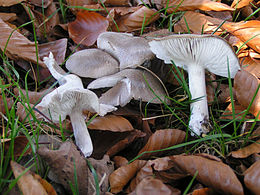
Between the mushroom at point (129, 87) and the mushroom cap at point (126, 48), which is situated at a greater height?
the mushroom cap at point (126, 48)

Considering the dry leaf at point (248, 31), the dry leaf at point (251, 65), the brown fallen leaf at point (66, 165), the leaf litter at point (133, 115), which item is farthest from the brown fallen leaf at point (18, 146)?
the dry leaf at point (248, 31)

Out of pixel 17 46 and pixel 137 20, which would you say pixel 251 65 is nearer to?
pixel 137 20

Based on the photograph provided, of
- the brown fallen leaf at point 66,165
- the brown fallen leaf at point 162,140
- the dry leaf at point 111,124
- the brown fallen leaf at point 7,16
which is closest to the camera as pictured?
the brown fallen leaf at point 66,165

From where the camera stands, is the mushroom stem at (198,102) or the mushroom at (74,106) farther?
the mushroom stem at (198,102)

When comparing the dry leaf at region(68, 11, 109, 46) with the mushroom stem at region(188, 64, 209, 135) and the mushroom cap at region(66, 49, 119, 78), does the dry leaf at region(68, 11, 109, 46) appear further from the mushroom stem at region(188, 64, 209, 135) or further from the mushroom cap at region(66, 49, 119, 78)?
the mushroom stem at region(188, 64, 209, 135)

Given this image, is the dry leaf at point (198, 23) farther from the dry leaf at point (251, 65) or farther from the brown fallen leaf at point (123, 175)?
the brown fallen leaf at point (123, 175)

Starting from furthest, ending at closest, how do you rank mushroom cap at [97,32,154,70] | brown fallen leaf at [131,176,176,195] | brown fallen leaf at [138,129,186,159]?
mushroom cap at [97,32,154,70] → brown fallen leaf at [138,129,186,159] → brown fallen leaf at [131,176,176,195]

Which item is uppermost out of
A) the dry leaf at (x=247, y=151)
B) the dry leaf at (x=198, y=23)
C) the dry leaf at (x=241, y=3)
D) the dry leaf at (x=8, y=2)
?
the dry leaf at (x=241, y=3)

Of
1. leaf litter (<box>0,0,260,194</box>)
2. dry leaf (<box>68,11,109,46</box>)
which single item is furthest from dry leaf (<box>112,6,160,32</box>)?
dry leaf (<box>68,11,109,46</box>)
